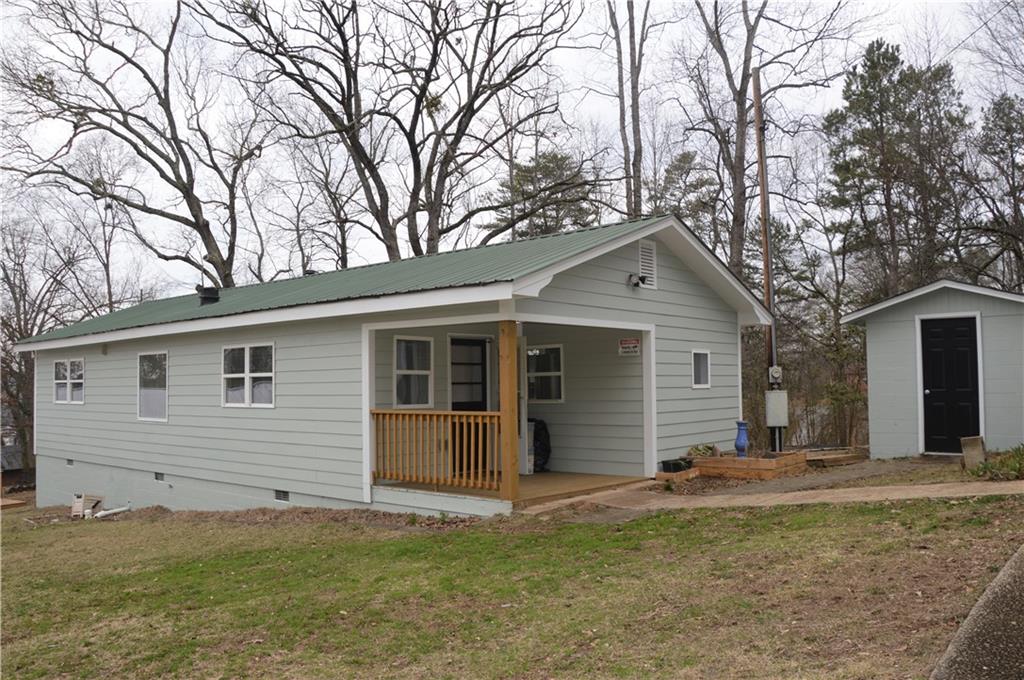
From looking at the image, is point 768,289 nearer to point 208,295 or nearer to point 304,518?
point 304,518

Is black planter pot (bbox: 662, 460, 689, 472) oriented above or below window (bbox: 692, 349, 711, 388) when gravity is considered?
below

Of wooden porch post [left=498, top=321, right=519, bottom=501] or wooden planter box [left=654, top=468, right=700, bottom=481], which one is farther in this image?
wooden planter box [left=654, top=468, right=700, bottom=481]

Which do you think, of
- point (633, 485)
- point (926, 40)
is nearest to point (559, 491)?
point (633, 485)

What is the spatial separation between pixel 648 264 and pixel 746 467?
3.05 m

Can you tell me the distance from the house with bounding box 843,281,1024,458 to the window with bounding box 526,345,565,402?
468 centimetres

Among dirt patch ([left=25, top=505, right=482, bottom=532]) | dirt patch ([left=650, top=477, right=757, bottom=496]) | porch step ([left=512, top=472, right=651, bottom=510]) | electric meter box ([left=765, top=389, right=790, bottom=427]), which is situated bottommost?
dirt patch ([left=25, top=505, right=482, bottom=532])

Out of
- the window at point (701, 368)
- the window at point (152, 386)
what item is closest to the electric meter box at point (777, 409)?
the window at point (701, 368)

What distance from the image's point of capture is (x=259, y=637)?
552 cm

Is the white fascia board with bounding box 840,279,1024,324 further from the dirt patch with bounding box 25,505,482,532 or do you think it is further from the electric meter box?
the dirt patch with bounding box 25,505,482,532

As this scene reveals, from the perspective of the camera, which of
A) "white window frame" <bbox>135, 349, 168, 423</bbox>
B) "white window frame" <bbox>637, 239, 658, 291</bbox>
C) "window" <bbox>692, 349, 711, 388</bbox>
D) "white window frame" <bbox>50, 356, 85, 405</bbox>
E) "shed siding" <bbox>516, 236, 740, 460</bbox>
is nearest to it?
"shed siding" <bbox>516, 236, 740, 460</bbox>

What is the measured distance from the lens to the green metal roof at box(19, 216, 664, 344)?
9.02 metres

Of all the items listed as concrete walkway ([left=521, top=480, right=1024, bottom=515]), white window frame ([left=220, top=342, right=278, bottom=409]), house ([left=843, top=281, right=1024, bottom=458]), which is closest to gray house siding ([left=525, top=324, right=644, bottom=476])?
concrete walkway ([left=521, top=480, right=1024, bottom=515])

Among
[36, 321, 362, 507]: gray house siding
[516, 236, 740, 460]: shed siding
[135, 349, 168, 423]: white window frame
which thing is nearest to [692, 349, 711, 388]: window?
[516, 236, 740, 460]: shed siding

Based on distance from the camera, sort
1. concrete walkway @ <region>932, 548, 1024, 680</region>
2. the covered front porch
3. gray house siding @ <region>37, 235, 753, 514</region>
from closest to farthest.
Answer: concrete walkway @ <region>932, 548, 1024, 680</region>, the covered front porch, gray house siding @ <region>37, 235, 753, 514</region>
